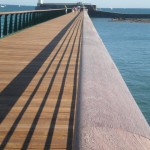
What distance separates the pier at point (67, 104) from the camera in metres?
1.49

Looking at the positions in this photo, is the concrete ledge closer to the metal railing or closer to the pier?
the pier

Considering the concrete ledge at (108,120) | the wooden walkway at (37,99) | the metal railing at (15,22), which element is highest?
the metal railing at (15,22)

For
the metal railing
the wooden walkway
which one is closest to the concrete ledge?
the wooden walkway

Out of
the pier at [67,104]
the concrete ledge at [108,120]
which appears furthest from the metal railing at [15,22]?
the concrete ledge at [108,120]

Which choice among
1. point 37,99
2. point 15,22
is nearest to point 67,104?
point 37,99

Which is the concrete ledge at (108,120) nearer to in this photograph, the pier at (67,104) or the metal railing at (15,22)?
the pier at (67,104)

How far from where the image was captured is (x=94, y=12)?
107188 millimetres

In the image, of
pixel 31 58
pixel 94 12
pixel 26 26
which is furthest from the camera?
pixel 94 12

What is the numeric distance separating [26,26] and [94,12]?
87.9 meters

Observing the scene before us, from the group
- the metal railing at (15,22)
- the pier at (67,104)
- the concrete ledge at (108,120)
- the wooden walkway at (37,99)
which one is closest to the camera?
the concrete ledge at (108,120)

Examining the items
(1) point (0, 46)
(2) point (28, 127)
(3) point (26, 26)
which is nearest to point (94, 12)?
(3) point (26, 26)

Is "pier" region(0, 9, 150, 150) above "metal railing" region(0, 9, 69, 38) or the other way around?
the other way around

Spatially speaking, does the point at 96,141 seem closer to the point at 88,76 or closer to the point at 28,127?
the point at 88,76

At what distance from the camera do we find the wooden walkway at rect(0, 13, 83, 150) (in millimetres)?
3408
